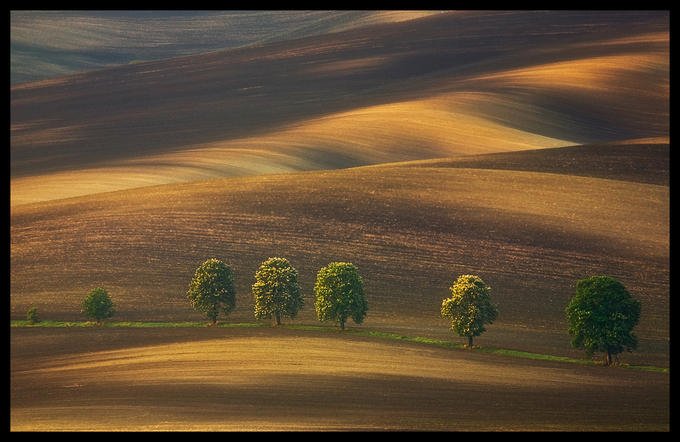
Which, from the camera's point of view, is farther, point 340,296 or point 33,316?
point 33,316

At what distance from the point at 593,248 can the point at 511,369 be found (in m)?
20.4

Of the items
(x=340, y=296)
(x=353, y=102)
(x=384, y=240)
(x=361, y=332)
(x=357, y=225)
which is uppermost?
(x=353, y=102)

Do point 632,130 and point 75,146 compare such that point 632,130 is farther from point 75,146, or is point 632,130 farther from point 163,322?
point 163,322

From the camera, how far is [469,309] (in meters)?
49.7

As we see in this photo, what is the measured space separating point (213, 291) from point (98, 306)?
569 cm

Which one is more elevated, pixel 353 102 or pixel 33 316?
pixel 353 102

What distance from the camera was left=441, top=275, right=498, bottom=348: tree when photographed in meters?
49.2

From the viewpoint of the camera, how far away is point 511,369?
4434 centimetres

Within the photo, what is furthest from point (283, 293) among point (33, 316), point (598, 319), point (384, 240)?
point (598, 319)

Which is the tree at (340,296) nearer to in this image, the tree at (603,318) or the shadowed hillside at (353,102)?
the tree at (603,318)

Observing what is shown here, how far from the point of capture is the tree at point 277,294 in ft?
171

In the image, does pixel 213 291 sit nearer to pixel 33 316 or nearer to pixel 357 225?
pixel 33 316

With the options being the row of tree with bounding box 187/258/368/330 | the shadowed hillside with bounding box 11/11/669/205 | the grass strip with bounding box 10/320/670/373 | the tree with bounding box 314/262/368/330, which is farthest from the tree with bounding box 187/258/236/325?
the shadowed hillside with bounding box 11/11/669/205

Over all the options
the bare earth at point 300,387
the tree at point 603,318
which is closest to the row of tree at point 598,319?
the tree at point 603,318
